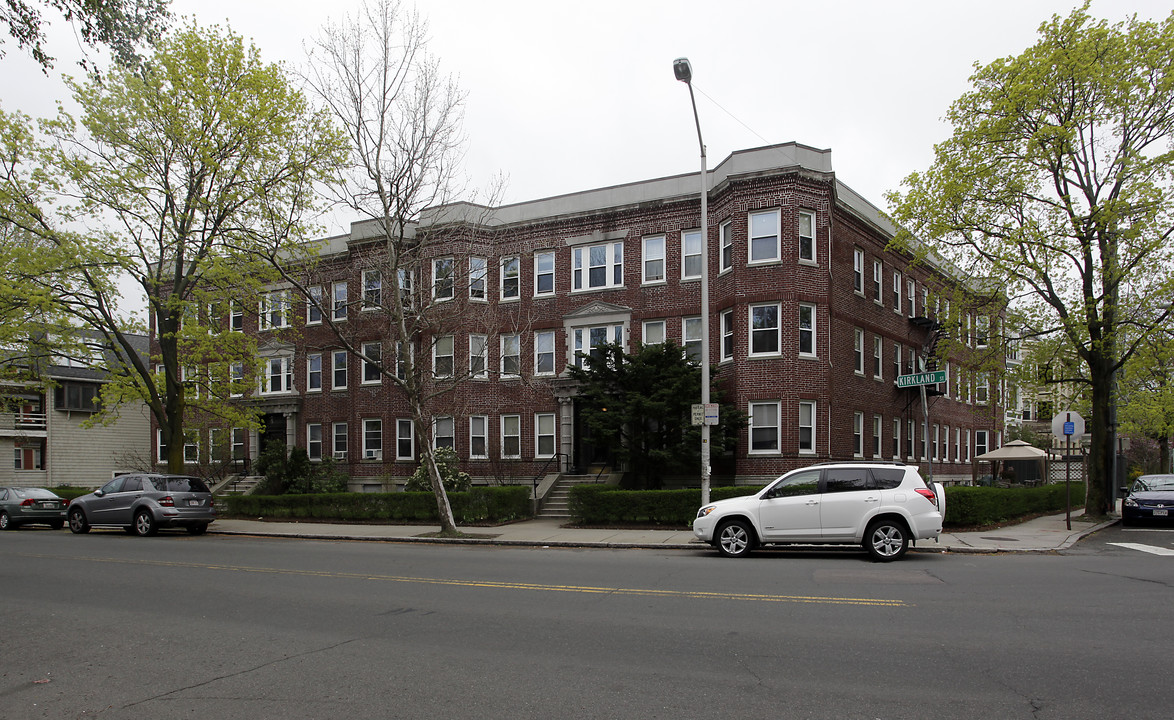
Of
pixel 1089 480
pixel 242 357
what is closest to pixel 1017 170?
pixel 1089 480

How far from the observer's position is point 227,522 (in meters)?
24.1

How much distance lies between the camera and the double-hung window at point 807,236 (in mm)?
23438

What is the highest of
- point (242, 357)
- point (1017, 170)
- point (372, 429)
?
point (1017, 170)

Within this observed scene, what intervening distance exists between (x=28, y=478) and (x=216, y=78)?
96.1ft

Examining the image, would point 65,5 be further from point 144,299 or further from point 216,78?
point 144,299

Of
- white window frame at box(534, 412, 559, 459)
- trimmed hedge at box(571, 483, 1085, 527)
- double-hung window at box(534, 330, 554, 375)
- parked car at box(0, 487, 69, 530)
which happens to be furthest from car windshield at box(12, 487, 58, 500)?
trimmed hedge at box(571, 483, 1085, 527)

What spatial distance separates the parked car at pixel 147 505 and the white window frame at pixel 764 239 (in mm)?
17047

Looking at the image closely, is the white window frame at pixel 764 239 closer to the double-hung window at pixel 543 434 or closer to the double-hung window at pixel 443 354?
the double-hung window at pixel 543 434

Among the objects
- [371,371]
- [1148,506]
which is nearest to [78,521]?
[371,371]

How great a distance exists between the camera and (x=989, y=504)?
19.3 m

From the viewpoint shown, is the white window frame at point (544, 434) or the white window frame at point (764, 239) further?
the white window frame at point (544, 434)

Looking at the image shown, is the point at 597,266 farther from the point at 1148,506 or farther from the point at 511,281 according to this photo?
the point at 1148,506

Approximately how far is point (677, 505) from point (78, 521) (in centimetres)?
1659

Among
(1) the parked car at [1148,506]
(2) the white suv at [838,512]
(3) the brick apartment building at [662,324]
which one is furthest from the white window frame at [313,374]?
(1) the parked car at [1148,506]
